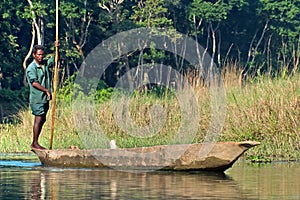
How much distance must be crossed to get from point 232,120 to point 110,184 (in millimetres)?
4939

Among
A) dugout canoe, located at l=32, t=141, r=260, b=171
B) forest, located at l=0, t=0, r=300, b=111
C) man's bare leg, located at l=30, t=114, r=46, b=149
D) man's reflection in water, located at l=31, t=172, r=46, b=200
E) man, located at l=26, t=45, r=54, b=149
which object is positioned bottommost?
man's reflection in water, located at l=31, t=172, r=46, b=200

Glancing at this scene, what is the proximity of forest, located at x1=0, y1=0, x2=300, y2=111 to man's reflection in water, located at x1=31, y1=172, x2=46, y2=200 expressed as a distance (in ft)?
54.8

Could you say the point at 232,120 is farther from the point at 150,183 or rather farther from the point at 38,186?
the point at 38,186

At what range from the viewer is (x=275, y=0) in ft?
133

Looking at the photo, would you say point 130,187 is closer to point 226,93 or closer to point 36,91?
point 36,91

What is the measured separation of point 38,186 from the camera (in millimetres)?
10031

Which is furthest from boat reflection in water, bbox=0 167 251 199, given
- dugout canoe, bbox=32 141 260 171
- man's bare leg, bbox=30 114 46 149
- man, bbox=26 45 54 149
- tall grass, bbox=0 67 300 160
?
tall grass, bbox=0 67 300 160

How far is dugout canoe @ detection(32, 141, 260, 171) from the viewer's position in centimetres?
1124

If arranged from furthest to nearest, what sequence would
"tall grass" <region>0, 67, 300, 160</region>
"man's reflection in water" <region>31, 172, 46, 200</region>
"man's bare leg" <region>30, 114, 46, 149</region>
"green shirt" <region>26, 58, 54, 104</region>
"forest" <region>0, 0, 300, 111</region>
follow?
"forest" <region>0, 0, 300, 111</region> → "tall grass" <region>0, 67, 300, 160</region> → "man's bare leg" <region>30, 114, 46, 149</region> → "green shirt" <region>26, 58, 54, 104</region> → "man's reflection in water" <region>31, 172, 46, 200</region>

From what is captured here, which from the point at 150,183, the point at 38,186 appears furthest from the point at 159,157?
the point at 38,186

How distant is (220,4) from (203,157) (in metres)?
28.1

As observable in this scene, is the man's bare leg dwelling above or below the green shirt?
A: below

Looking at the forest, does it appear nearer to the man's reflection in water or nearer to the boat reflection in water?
the boat reflection in water

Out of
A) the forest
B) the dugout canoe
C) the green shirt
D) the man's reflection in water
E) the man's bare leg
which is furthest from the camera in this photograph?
the forest
